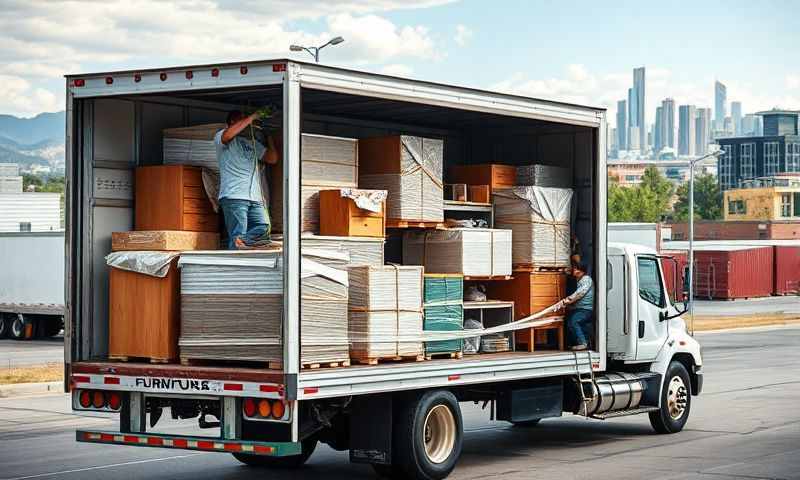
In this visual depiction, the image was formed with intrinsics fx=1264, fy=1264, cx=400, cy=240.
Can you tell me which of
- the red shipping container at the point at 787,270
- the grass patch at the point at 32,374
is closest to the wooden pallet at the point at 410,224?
the grass patch at the point at 32,374

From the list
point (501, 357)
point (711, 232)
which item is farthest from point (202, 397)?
point (711, 232)

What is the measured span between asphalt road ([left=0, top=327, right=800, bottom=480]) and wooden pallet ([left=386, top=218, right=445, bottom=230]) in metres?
2.45

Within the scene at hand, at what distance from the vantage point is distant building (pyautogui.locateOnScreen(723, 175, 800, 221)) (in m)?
144

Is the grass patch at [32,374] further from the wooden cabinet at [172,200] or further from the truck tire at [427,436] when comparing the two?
the truck tire at [427,436]

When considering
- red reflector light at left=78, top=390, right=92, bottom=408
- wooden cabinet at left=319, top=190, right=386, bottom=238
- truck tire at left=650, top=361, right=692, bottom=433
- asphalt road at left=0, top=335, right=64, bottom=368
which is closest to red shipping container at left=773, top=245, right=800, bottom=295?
asphalt road at left=0, top=335, right=64, bottom=368

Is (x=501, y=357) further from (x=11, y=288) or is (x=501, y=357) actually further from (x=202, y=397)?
(x=11, y=288)

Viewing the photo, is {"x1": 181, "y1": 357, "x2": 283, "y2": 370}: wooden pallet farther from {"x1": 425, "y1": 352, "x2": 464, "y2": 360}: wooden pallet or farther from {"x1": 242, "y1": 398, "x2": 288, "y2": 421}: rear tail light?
{"x1": 425, "y1": 352, "x2": 464, "y2": 360}: wooden pallet

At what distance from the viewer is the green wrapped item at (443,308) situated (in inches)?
474

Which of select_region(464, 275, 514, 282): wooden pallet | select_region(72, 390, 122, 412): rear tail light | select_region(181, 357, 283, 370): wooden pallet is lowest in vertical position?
select_region(72, 390, 122, 412): rear tail light

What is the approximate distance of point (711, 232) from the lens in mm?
118750

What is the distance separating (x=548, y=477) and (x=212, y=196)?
Answer: 4.14m

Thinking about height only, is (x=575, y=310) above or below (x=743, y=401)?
above

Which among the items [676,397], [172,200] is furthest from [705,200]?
[172,200]

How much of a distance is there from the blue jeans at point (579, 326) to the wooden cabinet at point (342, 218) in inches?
128
